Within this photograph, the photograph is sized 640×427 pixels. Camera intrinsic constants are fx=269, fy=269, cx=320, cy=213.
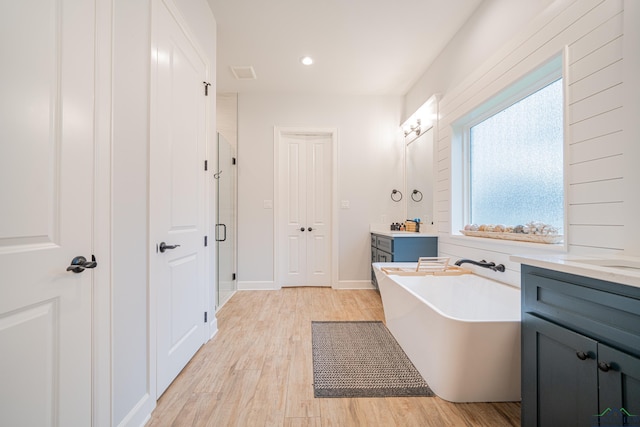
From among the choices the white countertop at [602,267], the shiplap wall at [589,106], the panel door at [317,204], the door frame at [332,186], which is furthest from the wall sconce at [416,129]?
the white countertop at [602,267]

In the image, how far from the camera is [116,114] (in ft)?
3.87

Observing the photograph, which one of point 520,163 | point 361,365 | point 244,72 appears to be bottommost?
point 361,365

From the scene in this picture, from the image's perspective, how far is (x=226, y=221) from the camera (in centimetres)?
330

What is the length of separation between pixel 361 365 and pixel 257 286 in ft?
7.52

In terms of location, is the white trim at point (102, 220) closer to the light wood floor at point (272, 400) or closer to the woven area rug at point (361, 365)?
the light wood floor at point (272, 400)

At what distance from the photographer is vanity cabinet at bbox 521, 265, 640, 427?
78cm

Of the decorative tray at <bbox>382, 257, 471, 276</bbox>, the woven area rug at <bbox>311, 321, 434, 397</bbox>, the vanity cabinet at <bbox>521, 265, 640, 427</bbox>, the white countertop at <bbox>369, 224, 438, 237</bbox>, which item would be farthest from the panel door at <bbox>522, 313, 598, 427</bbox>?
the white countertop at <bbox>369, 224, 438, 237</bbox>

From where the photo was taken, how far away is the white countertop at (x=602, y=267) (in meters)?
0.79

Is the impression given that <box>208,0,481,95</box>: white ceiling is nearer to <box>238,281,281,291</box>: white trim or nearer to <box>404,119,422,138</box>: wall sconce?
<box>404,119,422,138</box>: wall sconce

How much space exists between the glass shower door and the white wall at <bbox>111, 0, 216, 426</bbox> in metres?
1.51

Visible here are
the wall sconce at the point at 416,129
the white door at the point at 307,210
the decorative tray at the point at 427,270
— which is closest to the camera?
the decorative tray at the point at 427,270

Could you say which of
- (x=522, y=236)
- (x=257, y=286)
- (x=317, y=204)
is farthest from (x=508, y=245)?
(x=257, y=286)

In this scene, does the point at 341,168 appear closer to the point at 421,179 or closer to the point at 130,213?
the point at 421,179

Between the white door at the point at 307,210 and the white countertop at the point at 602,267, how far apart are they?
2942mm
